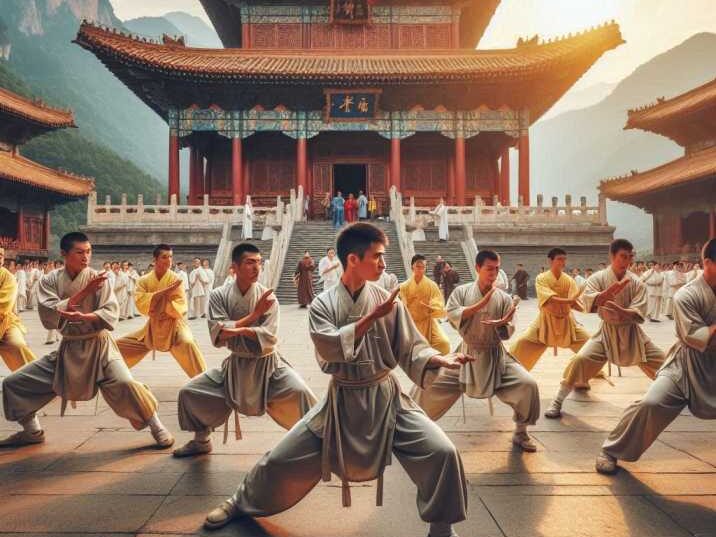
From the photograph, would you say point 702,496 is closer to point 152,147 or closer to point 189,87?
point 189,87

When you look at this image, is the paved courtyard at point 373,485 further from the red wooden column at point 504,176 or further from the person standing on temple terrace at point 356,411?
the red wooden column at point 504,176

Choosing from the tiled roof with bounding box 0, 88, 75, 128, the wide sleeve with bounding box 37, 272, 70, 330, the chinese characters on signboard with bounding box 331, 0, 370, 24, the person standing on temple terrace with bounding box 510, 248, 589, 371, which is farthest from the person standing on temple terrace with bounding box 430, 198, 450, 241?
the tiled roof with bounding box 0, 88, 75, 128

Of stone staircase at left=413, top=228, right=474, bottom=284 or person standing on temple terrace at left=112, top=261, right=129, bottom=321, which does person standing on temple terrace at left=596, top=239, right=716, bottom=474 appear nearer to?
person standing on temple terrace at left=112, top=261, right=129, bottom=321

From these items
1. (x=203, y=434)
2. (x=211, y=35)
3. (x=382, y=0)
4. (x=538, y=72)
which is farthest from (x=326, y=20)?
(x=211, y=35)

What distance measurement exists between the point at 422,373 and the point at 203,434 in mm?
1935

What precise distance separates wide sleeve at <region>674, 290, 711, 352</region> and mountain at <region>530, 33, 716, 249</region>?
3994 inches

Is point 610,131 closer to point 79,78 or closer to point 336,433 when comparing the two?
point 79,78

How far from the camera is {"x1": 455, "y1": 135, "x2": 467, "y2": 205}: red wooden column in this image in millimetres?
22484

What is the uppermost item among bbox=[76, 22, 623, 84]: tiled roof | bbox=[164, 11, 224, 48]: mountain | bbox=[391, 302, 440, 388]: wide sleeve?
bbox=[164, 11, 224, 48]: mountain

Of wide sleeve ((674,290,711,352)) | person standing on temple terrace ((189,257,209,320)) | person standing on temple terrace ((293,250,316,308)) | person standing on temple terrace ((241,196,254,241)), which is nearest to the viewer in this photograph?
wide sleeve ((674,290,711,352))

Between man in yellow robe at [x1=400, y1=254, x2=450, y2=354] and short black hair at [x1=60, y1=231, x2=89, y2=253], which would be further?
man in yellow robe at [x1=400, y1=254, x2=450, y2=354]

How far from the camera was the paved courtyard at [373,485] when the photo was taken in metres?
2.91

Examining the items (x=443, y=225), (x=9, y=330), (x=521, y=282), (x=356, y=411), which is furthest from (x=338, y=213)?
(x=356, y=411)

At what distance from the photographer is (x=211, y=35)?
506 ft
